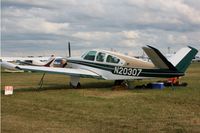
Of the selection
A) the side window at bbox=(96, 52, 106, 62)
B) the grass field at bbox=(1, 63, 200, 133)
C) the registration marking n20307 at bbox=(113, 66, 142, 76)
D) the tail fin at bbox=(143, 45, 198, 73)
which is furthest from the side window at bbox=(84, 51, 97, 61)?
the grass field at bbox=(1, 63, 200, 133)

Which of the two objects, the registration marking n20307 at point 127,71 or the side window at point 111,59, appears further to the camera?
the side window at point 111,59

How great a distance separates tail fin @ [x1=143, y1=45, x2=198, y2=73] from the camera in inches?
669

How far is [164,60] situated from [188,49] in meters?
3.44

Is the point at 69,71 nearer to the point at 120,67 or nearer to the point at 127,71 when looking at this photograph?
the point at 120,67

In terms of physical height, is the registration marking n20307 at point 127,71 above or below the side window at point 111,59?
below

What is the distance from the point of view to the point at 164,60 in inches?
680

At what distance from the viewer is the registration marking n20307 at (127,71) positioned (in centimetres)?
1791

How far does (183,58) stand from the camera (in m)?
19.0

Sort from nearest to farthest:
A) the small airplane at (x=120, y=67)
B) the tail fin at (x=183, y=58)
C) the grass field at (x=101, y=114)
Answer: the grass field at (x=101, y=114) < the small airplane at (x=120, y=67) < the tail fin at (x=183, y=58)

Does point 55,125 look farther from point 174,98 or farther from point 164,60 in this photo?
point 164,60

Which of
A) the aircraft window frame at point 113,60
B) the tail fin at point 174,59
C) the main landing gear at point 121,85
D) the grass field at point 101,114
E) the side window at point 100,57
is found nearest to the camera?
the grass field at point 101,114

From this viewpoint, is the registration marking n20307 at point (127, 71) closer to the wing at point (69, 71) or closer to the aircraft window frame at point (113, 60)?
the aircraft window frame at point (113, 60)

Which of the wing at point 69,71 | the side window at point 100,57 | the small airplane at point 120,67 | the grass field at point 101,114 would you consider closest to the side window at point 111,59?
the small airplane at point 120,67

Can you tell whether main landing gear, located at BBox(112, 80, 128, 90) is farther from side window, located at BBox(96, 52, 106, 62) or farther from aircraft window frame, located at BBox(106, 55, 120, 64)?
side window, located at BBox(96, 52, 106, 62)
